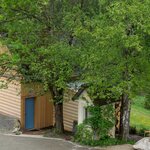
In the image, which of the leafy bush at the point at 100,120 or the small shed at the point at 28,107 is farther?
the small shed at the point at 28,107

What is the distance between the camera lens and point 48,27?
20.1m

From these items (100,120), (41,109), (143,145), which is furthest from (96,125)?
(41,109)

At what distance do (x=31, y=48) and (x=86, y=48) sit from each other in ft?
9.35

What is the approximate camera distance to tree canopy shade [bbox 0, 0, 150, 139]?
1596 cm

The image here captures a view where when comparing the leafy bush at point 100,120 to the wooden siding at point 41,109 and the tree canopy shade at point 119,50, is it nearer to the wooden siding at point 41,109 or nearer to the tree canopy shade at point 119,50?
the tree canopy shade at point 119,50

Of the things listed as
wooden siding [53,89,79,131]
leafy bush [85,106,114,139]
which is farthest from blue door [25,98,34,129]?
leafy bush [85,106,114,139]

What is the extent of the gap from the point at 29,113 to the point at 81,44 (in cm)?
787

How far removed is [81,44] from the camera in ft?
62.1

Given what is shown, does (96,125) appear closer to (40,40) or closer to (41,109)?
(40,40)

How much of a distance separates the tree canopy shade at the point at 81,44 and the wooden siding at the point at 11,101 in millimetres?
3609

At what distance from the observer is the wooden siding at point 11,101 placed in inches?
988

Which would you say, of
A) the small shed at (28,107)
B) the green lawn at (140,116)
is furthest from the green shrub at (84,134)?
the green lawn at (140,116)

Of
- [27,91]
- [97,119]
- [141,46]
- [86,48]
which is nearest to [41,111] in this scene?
[27,91]

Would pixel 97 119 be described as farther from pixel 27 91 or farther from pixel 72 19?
pixel 27 91
